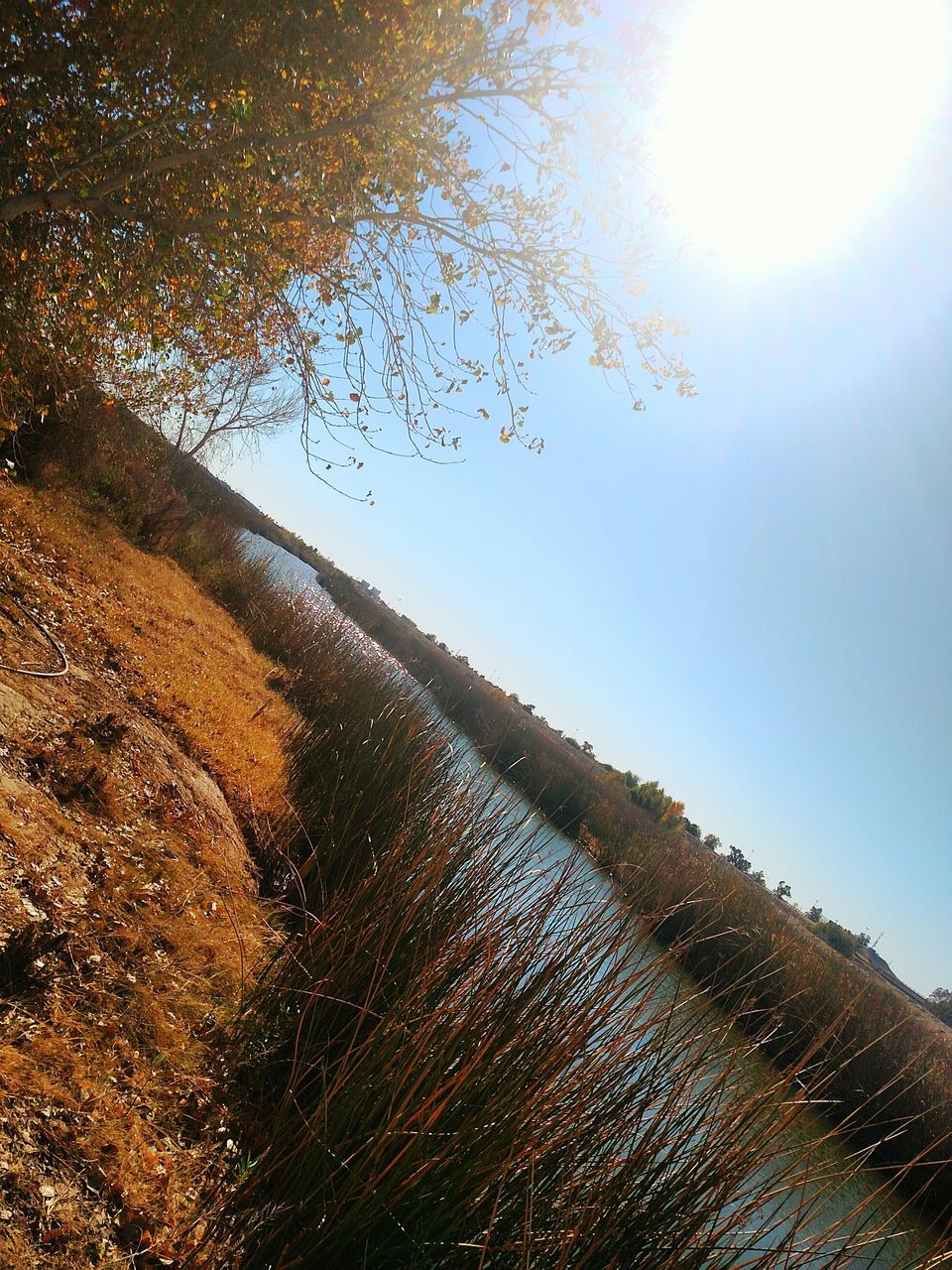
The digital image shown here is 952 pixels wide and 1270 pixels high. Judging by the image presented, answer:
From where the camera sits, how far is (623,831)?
15039 millimetres

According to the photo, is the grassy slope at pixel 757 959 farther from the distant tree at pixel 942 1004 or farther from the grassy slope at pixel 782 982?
the distant tree at pixel 942 1004

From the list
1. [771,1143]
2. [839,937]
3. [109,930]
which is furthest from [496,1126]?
[839,937]

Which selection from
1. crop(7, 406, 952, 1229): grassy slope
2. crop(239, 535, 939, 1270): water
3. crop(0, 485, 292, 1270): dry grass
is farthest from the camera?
crop(7, 406, 952, 1229): grassy slope

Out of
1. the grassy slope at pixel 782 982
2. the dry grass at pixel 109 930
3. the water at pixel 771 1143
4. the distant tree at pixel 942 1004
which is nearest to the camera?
the water at pixel 771 1143

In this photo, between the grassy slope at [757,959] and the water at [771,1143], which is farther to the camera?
the grassy slope at [757,959]

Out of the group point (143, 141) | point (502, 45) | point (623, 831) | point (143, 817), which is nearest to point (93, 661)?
point (143, 817)

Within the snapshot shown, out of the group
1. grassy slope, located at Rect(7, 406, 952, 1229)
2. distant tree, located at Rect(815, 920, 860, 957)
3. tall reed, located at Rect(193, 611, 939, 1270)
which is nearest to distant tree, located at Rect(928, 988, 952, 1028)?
distant tree, located at Rect(815, 920, 860, 957)

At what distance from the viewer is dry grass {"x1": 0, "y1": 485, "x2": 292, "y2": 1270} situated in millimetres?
Result: 1908

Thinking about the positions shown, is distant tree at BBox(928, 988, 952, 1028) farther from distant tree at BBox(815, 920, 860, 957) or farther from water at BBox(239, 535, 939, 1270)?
water at BBox(239, 535, 939, 1270)

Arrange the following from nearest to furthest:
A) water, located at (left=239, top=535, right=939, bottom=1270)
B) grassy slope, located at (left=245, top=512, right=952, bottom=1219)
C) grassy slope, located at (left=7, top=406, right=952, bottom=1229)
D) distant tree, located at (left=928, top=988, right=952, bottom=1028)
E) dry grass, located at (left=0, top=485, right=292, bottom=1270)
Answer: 1. water, located at (left=239, top=535, right=939, bottom=1270)
2. dry grass, located at (left=0, top=485, right=292, bottom=1270)
3. grassy slope, located at (left=245, top=512, right=952, bottom=1219)
4. grassy slope, located at (left=7, top=406, right=952, bottom=1229)
5. distant tree, located at (left=928, top=988, right=952, bottom=1028)

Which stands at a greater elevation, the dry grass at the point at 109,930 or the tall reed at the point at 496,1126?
the tall reed at the point at 496,1126

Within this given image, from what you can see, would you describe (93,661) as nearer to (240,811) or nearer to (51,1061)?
(240,811)

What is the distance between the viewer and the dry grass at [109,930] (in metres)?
1.91

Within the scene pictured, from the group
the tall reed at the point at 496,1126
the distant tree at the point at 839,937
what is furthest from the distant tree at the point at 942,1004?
the tall reed at the point at 496,1126
